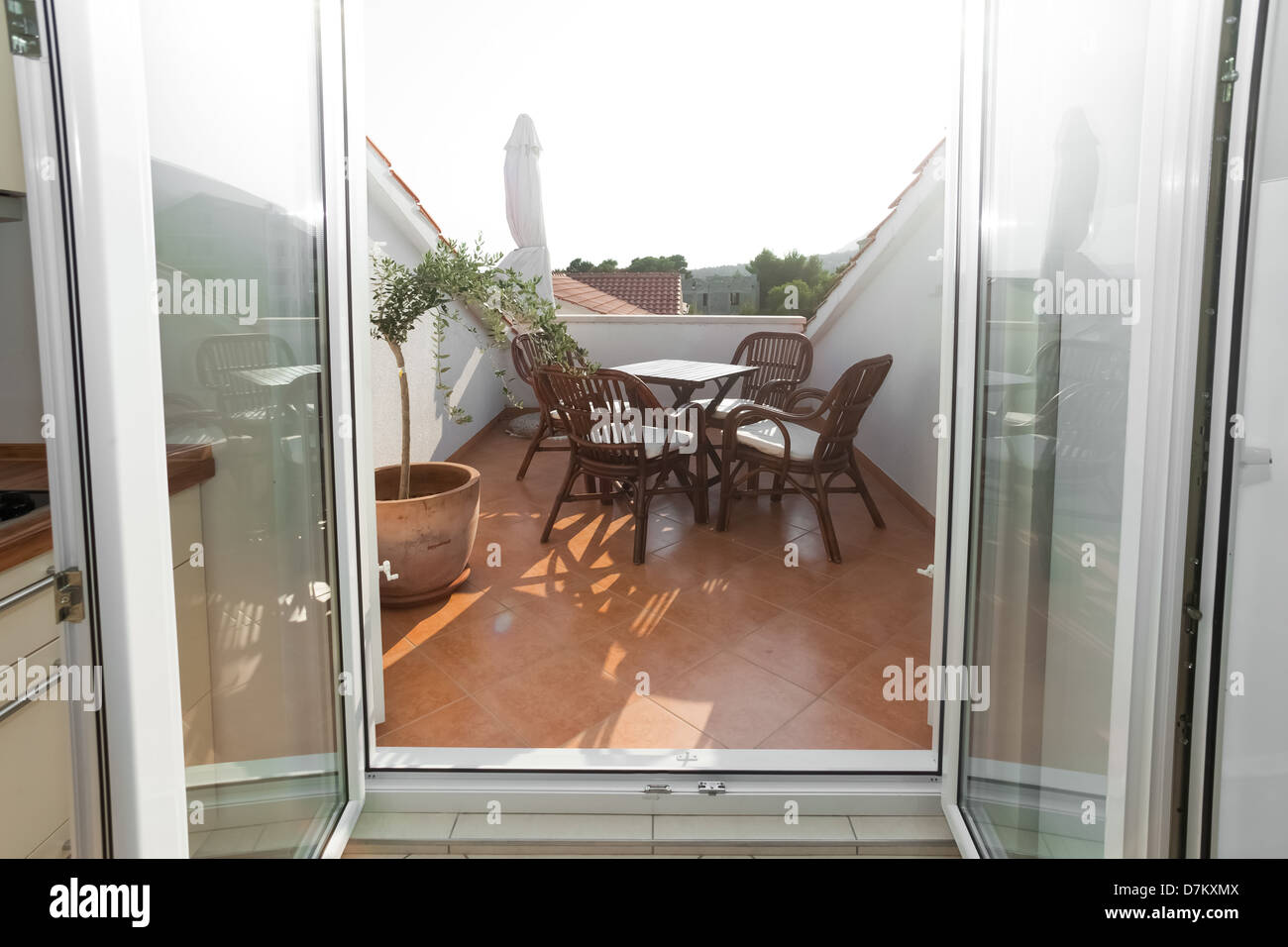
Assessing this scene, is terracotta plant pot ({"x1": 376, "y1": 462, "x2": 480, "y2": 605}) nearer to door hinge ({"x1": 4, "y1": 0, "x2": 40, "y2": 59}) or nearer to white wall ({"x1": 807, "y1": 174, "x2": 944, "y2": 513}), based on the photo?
door hinge ({"x1": 4, "y1": 0, "x2": 40, "y2": 59})

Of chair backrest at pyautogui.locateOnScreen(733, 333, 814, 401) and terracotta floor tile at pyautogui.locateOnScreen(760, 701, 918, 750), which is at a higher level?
chair backrest at pyautogui.locateOnScreen(733, 333, 814, 401)

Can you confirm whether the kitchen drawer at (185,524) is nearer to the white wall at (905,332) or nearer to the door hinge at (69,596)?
the door hinge at (69,596)

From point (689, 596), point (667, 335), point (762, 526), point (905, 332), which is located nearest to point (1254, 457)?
point (689, 596)

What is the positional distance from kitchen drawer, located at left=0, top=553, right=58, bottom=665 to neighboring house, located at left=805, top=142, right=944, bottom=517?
335 centimetres

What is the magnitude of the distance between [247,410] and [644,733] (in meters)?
1.30

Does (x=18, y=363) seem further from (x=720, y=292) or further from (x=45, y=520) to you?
(x=720, y=292)

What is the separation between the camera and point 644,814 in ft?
5.57

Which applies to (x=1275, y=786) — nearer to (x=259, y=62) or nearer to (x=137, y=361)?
(x=137, y=361)

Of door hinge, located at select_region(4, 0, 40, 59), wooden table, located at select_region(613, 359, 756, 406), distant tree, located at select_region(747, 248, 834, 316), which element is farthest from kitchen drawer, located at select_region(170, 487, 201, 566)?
distant tree, located at select_region(747, 248, 834, 316)

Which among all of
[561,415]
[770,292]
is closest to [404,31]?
[561,415]

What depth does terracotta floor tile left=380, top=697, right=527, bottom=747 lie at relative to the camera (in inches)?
75.7

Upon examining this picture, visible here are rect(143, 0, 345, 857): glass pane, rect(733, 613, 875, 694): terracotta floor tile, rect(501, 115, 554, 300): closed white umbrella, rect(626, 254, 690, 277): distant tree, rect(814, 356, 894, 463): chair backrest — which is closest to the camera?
rect(143, 0, 345, 857): glass pane

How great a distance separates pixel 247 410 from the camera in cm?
120

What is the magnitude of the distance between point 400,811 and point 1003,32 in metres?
2.09
